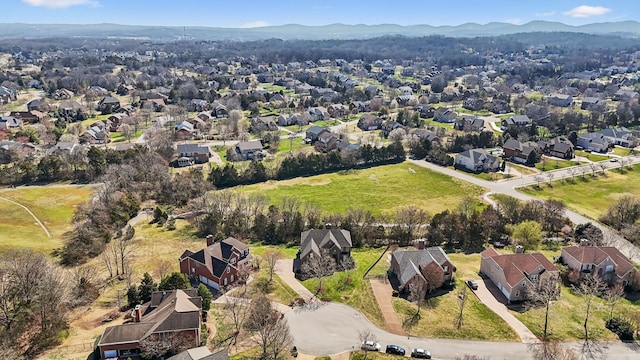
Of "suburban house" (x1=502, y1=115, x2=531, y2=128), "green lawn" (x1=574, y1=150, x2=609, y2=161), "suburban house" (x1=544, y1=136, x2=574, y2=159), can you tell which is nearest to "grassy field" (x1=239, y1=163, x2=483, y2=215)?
"suburban house" (x1=544, y1=136, x2=574, y2=159)

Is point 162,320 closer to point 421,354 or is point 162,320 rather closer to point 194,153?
point 421,354

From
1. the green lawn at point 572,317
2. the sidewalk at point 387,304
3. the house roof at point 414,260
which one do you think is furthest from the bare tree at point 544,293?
the sidewalk at point 387,304

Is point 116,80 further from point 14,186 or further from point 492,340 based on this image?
point 492,340

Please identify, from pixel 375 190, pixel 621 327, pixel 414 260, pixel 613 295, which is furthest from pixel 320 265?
pixel 375 190

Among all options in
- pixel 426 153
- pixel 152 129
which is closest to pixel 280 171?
pixel 426 153

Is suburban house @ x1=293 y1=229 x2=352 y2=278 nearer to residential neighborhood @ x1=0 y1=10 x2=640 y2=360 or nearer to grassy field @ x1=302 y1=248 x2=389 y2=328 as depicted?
residential neighborhood @ x1=0 y1=10 x2=640 y2=360

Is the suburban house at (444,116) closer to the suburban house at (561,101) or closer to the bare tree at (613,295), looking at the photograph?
the suburban house at (561,101)
